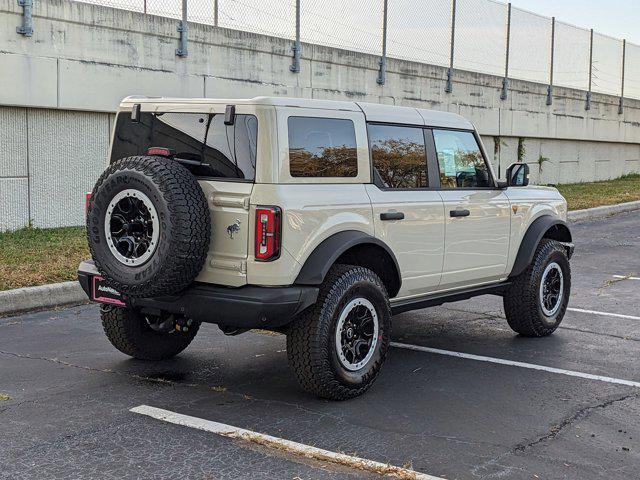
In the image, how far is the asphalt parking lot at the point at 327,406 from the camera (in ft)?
13.9

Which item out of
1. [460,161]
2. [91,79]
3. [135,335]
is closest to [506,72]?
[91,79]

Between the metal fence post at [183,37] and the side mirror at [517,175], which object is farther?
the metal fence post at [183,37]

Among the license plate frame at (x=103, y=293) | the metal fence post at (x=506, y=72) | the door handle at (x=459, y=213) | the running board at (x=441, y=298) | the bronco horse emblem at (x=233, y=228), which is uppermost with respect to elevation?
the metal fence post at (x=506, y=72)

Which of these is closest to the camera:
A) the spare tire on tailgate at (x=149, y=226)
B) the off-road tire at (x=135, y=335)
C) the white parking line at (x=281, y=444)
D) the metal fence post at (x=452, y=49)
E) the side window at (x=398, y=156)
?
the white parking line at (x=281, y=444)

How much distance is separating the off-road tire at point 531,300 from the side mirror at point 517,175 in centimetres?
70

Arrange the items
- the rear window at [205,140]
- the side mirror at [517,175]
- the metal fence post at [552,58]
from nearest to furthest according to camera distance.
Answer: the rear window at [205,140], the side mirror at [517,175], the metal fence post at [552,58]

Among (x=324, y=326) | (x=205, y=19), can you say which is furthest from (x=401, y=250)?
(x=205, y=19)

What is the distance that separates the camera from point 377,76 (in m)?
17.1

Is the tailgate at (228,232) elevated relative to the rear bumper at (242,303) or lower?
elevated

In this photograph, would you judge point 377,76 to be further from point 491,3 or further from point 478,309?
point 478,309

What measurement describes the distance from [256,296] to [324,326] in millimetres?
470

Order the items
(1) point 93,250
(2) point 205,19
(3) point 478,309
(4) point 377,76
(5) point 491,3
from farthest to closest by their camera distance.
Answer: (5) point 491,3, (4) point 377,76, (2) point 205,19, (3) point 478,309, (1) point 93,250

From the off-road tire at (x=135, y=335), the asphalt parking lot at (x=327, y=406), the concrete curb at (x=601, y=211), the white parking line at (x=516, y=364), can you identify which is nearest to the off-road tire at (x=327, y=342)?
the asphalt parking lot at (x=327, y=406)

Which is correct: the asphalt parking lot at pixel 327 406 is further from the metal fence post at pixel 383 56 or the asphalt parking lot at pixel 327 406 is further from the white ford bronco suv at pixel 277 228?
the metal fence post at pixel 383 56
